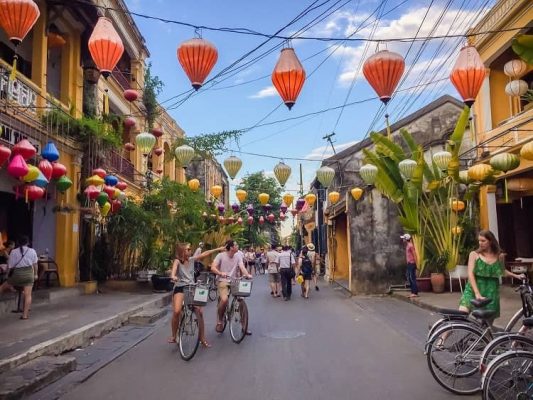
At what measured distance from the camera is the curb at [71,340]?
22.0 feet

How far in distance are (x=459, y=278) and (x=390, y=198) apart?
3.34 metres

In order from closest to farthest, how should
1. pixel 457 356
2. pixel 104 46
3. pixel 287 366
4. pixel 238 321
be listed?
pixel 457 356, pixel 287 366, pixel 104 46, pixel 238 321

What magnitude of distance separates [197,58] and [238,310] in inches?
169

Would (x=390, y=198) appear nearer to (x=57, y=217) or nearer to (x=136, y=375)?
(x=57, y=217)

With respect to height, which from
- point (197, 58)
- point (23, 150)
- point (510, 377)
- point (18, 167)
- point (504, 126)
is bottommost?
point (510, 377)

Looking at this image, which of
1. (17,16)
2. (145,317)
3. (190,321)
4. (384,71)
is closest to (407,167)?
(384,71)

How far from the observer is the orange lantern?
764 cm

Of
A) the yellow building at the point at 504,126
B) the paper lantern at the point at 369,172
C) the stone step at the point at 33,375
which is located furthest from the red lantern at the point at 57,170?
the yellow building at the point at 504,126

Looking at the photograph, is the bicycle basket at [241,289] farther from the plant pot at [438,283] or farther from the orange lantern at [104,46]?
the plant pot at [438,283]

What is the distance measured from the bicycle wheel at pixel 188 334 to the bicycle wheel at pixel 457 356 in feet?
11.2

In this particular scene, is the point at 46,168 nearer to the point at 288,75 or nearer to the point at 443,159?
the point at 288,75

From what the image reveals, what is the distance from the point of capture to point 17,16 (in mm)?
6832

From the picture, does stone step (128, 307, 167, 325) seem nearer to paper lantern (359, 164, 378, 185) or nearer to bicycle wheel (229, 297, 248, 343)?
bicycle wheel (229, 297, 248, 343)

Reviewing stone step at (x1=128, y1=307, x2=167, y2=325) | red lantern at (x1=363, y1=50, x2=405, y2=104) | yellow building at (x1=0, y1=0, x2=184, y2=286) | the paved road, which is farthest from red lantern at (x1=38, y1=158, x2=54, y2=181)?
red lantern at (x1=363, y1=50, x2=405, y2=104)
